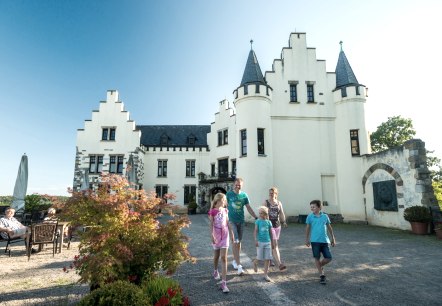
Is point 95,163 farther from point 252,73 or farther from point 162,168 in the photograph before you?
point 252,73

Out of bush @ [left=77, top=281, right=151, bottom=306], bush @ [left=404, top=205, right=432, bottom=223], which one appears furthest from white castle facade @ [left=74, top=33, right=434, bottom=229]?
bush @ [left=77, top=281, right=151, bottom=306]

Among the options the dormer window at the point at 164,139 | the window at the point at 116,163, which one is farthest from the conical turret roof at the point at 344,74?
the window at the point at 116,163

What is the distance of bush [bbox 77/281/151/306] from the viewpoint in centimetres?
269

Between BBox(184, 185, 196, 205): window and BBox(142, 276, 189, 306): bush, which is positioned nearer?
BBox(142, 276, 189, 306): bush

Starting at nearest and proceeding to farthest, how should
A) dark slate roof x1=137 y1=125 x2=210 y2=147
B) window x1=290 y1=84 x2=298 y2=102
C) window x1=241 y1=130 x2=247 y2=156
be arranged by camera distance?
window x1=241 y1=130 x2=247 y2=156 < window x1=290 y1=84 x2=298 y2=102 < dark slate roof x1=137 y1=125 x2=210 y2=147

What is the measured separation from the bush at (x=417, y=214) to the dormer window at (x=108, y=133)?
24.3 meters

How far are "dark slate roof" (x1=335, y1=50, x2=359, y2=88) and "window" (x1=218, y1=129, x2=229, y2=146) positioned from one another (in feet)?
35.5

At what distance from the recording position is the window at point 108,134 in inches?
972

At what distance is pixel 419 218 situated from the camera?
10672mm

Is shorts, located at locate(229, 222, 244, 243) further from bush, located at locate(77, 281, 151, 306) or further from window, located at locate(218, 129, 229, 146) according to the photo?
window, located at locate(218, 129, 229, 146)

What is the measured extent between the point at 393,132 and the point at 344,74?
17.4m

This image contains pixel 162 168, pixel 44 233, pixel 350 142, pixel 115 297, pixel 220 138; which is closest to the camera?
pixel 115 297

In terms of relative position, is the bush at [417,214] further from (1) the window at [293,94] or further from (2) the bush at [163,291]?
(2) the bush at [163,291]

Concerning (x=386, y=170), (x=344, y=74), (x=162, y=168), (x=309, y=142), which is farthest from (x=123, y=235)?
(x=162, y=168)
